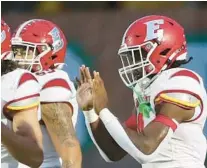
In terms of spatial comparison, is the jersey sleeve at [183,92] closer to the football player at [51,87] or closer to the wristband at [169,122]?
the wristband at [169,122]

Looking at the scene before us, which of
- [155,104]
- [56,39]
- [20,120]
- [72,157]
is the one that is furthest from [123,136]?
[56,39]

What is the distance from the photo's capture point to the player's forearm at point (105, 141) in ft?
8.07

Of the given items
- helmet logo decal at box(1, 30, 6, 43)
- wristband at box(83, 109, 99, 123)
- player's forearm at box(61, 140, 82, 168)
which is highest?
helmet logo decal at box(1, 30, 6, 43)

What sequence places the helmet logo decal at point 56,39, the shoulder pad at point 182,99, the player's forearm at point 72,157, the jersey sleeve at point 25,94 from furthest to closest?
the helmet logo decal at point 56,39 → the player's forearm at point 72,157 → the jersey sleeve at point 25,94 → the shoulder pad at point 182,99

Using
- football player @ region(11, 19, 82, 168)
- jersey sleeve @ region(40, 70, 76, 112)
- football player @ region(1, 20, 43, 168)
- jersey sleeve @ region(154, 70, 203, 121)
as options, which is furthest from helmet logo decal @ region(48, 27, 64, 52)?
jersey sleeve @ region(154, 70, 203, 121)

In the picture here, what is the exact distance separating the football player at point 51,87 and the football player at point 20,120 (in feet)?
0.34

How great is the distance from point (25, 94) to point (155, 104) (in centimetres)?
45

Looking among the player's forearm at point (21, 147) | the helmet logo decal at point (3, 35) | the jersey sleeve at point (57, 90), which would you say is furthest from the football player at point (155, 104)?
the helmet logo decal at point (3, 35)

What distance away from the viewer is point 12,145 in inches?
89.6

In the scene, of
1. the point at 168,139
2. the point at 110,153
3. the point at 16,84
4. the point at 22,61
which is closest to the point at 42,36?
the point at 22,61

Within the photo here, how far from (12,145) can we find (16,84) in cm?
26

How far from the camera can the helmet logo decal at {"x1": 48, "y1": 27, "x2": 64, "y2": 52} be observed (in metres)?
2.75

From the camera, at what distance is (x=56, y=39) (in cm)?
276

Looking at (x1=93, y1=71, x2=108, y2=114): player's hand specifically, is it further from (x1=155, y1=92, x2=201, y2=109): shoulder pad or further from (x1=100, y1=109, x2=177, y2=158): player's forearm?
(x1=155, y1=92, x2=201, y2=109): shoulder pad
